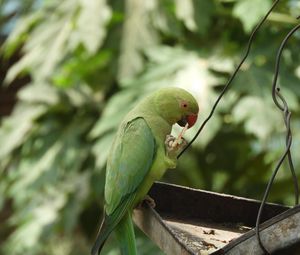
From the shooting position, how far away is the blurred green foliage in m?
4.61

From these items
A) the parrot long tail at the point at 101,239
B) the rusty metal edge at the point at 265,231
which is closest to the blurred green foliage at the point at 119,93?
the parrot long tail at the point at 101,239

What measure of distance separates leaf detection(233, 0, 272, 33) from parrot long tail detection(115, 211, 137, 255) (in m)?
1.54

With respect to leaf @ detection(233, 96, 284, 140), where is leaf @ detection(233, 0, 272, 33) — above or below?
above

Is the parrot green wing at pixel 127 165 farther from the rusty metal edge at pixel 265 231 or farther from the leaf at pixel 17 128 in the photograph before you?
the leaf at pixel 17 128

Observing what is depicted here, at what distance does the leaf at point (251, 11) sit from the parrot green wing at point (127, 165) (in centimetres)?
136

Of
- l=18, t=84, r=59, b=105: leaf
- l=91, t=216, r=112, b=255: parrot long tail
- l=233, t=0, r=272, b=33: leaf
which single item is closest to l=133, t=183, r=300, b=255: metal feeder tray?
l=91, t=216, r=112, b=255: parrot long tail

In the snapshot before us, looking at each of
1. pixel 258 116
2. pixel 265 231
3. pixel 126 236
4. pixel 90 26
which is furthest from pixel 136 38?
pixel 265 231

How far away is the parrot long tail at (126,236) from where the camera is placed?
3.13 meters

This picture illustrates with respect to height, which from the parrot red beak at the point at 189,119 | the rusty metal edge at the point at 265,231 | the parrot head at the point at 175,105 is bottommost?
the parrot red beak at the point at 189,119

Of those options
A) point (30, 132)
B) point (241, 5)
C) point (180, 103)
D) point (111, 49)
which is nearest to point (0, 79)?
point (30, 132)

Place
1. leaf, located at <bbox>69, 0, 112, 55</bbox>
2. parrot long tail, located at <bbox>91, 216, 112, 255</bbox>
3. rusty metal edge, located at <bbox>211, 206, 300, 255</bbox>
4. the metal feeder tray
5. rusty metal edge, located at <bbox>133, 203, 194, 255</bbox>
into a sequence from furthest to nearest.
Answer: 1. leaf, located at <bbox>69, 0, 112, 55</bbox>
2. parrot long tail, located at <bbox>91, 216, 112, 255</bbox>
3. the metal feeder tray
4. rusty metal edge, located at <bbox>133, 203, 194, 255</bbox>
5. rusty metal edge, located at <bbox>211, 206, 300, 255</bbox>

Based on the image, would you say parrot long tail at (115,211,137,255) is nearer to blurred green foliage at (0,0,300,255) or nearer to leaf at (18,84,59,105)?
blurred green foliage at (0,0,300,255)

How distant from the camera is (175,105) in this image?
348cm

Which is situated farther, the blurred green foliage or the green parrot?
the blurred green foliage
